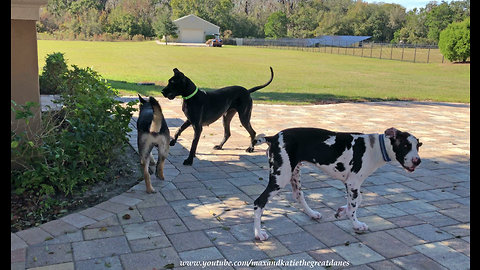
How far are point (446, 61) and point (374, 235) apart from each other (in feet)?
136

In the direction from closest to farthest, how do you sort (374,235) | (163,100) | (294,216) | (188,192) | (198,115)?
(374,235) → (294,216) → (188,192) → (198,115) → (163,100)

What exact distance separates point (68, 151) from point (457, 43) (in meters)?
40.6

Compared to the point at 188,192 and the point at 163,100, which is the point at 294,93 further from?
the point at 188,192

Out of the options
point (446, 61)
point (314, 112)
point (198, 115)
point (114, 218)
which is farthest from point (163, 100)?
point (446, 61)

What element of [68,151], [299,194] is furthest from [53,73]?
Result: [299,194]

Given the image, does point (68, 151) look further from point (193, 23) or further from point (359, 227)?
point (193, 23)

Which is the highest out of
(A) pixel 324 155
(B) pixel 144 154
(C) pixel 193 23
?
(C) pixel 193 23

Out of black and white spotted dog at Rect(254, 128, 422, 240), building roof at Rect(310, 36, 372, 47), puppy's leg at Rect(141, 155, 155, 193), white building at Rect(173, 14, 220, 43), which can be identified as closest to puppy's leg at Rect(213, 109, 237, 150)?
puppy's leg at Rect(141, 155, 155, 193)

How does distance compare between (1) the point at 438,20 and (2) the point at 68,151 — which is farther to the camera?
(1) the point at 438,20

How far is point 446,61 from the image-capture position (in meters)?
40.3

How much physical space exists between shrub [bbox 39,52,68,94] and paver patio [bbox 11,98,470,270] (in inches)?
245

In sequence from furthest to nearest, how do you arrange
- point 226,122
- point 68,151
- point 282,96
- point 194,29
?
point 194,29
point 282,96
point 226,122
point 68,151

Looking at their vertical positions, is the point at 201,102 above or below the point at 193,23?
below

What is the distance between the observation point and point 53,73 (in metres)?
11.8
